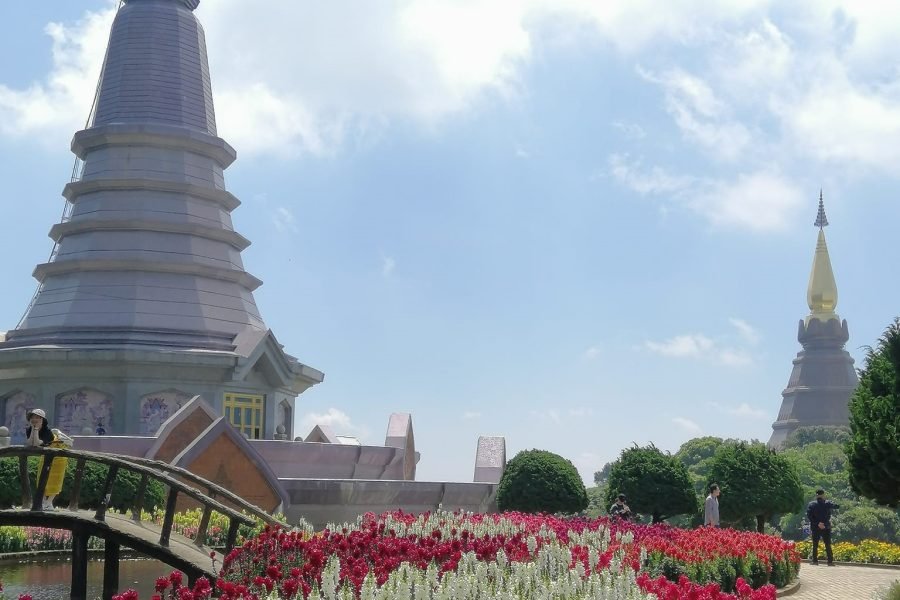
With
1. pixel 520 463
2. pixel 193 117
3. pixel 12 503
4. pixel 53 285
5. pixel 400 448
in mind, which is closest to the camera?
pixel 12 503

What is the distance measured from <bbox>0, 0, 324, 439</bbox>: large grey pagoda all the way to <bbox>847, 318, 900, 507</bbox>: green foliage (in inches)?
944

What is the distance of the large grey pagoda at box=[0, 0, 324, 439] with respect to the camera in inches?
1451

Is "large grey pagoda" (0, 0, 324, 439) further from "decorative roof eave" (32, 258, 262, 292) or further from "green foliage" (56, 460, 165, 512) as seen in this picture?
"green foliage" (56, 460, 165, 512)

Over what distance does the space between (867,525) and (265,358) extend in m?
36.2

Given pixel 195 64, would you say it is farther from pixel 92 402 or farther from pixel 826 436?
pixel 826 436

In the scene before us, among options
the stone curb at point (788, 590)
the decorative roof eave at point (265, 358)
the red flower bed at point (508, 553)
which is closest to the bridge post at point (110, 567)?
the red flower bed at point (508, 553)

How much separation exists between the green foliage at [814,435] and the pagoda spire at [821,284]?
10.4 m

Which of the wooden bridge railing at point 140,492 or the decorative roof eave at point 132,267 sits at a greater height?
the decorative roof eave at point 132,267

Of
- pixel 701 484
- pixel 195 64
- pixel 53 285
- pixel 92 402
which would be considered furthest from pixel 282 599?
pixel 701 484

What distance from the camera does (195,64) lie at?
44188 millimetres

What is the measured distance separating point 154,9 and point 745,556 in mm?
35765

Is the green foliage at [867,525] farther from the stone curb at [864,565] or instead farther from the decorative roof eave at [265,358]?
the decorative roof eave at [265,358]

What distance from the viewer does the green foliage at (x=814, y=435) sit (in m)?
89.5

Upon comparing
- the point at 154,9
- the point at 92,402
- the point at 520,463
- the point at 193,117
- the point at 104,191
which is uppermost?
the point at 154,9
